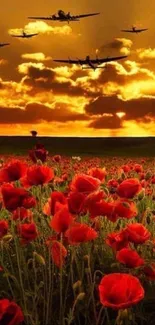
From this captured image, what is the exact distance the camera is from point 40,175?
3.51m

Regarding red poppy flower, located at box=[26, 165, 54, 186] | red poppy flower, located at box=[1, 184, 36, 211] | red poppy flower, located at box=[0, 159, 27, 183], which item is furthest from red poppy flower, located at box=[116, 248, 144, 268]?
red poppy flower, located at box=[0, 159, 27, 183]

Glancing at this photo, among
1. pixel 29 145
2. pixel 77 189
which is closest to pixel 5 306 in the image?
pixel 77 189

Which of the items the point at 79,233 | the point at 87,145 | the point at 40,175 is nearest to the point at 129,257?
the point at 79,233

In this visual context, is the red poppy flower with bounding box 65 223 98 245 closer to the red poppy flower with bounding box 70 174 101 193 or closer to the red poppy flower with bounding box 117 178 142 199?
the red poppy flower with bounding box 70 174 101 193

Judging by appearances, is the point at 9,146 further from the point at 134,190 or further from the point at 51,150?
the point at 134,190

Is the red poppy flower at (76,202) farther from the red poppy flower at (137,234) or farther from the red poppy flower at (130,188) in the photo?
the red poppy flower at (130,188)

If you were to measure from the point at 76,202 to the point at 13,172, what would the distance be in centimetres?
73

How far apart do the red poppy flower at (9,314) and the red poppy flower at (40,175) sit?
1.34 metres

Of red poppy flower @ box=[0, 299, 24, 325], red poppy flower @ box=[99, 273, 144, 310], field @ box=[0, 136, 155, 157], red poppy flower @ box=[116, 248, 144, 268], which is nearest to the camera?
red poppy flower @ box=[99, 273, 144, 310]

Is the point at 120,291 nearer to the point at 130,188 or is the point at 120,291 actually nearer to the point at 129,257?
the point at 129,257

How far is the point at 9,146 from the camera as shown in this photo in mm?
59688

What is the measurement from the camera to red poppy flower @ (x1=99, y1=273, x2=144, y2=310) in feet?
6.52

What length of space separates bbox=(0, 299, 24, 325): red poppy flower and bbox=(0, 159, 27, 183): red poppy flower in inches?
54.6

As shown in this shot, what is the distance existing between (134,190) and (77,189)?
0.57 meters
